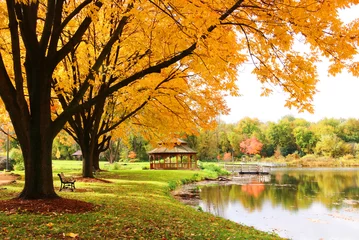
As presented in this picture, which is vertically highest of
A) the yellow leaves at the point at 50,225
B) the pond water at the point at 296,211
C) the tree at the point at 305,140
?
the tree at the point at 305,140

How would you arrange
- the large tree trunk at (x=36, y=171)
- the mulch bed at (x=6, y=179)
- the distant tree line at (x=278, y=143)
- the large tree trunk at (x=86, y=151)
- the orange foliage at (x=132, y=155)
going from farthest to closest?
1. the distant tree line at (x=278, y=143)
2. the orange foliage at (x=132, y=155)
3. the large tree trunk at (x=86, y=151)
4. the mulch bed at (x=6, y=179)
5. the large tree trunk at (x=36, y=171)

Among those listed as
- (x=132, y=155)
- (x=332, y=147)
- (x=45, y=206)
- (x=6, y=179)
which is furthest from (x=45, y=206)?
(x=332, y=147)

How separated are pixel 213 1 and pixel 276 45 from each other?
1715 mm

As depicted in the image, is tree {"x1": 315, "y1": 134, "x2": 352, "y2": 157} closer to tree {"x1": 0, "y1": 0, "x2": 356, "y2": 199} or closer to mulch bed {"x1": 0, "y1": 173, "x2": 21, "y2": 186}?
mulch bed {"x1": 0, "y1": 173, "x2": 21, "y2": 186}

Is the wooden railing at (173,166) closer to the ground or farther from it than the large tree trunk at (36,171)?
closer to the ground

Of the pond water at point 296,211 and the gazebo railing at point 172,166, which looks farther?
the gazebo railing at point 172,166

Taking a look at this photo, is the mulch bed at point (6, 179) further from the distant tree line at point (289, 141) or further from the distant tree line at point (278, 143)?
the distant tree line at point (289, 141)

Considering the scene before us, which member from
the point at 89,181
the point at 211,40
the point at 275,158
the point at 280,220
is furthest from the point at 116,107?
the point at 275,158

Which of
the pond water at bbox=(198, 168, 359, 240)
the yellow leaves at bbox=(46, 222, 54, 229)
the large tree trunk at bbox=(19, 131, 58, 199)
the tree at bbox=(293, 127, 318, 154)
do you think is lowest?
the pond water at bbox=(198, 168, 359, 240)

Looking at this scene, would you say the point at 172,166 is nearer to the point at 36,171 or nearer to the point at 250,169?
the point at 250,169

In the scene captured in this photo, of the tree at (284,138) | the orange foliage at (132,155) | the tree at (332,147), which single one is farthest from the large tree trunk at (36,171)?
the tree at (284,138)

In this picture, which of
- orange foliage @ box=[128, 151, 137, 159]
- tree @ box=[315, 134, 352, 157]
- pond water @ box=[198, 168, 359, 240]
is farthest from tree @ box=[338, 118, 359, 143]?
pond water @ box=[198, 168, 359, 240]

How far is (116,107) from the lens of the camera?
19.2m

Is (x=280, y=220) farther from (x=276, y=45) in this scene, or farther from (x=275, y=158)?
(x=275, y=158)
